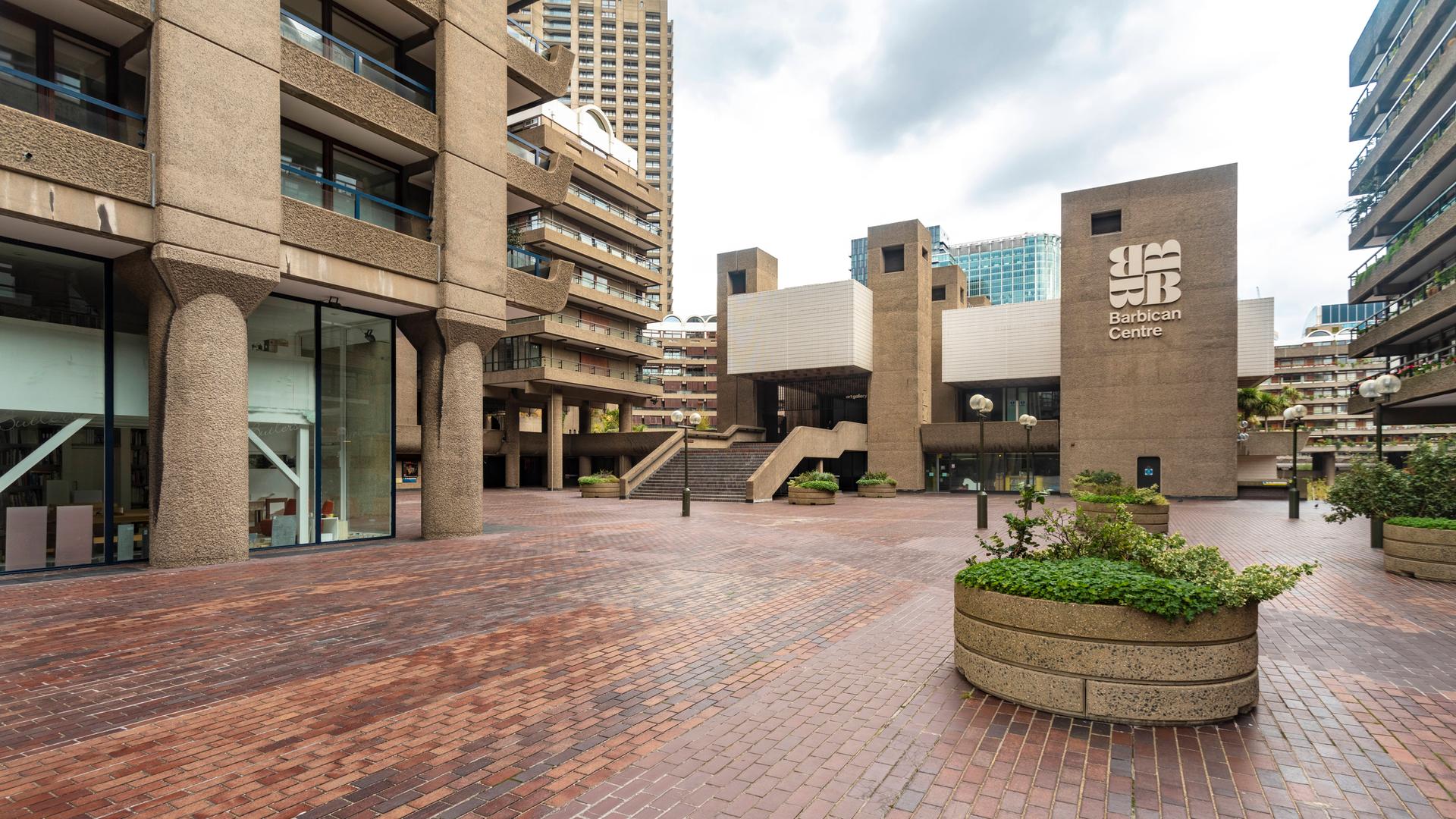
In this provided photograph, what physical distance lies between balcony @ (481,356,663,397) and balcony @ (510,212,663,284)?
6.31m

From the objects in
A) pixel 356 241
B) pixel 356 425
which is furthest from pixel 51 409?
pixel 356 241

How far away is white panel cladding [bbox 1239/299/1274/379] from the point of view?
37656 millimetres

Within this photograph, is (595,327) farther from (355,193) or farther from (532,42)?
(355,193)

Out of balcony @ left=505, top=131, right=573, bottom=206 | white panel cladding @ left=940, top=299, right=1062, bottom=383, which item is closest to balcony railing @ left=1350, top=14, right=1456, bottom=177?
white panel cladding @ left=940, top=299, right=1062, bottom=383

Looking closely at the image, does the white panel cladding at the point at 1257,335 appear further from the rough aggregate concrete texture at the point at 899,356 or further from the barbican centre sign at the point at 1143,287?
the rough aggregate concrete texture at the point at 899,356

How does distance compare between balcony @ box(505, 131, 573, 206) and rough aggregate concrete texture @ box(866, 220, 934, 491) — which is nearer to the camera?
balcony @ box(505, 131, 573, 206)

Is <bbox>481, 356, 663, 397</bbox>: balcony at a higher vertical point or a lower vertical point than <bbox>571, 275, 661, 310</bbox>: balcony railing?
lower

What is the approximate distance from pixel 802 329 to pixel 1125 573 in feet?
121

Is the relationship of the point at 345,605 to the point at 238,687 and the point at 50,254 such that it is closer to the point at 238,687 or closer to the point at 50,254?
the point at 238,687

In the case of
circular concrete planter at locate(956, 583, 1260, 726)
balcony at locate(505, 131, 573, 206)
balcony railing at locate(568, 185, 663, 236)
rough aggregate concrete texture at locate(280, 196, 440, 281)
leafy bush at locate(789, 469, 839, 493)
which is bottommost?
leafy bush at locate(789, 469, 839, 493)

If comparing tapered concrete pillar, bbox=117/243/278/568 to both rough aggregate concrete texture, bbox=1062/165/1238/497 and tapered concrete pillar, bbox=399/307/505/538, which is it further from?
rough aggregate concrete texture, bbox=1062/165/1238/497

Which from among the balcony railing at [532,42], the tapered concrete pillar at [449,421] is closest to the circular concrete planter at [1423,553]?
the tapered concrete pillar at [449,421]

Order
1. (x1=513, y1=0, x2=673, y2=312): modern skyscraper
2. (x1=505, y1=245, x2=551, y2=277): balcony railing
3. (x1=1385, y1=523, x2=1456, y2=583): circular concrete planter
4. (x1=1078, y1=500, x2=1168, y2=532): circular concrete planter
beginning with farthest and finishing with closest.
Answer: (x1=513, y1=0, x2=673, y2=312): modern skyscraper < (x1=505, y1=245, x2=551, y2=277): balcony railing < (x1=1078, y1=500, x2=1168, y2=532): circular concrete planter < (x1=1385, y1=523, x2=1456, y2=583): circular concrete planter

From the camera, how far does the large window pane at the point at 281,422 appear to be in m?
15.0
